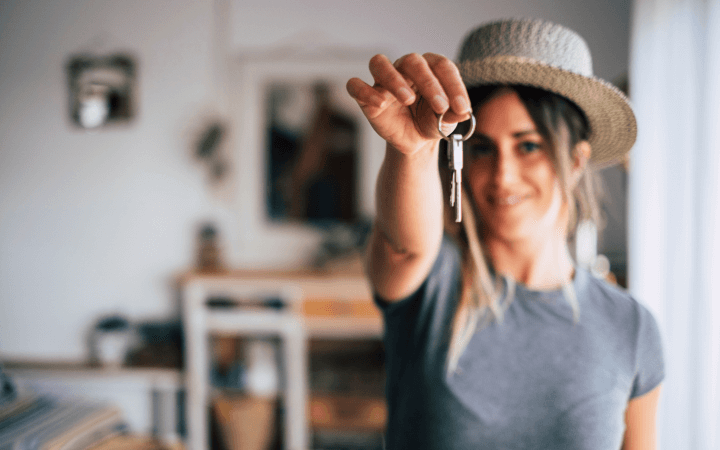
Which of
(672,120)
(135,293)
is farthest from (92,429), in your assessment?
(672,120)

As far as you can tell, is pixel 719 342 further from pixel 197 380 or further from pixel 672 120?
pixel 197 380

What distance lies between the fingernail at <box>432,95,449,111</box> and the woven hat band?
0.28 metres

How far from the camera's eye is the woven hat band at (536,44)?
1.92 ft

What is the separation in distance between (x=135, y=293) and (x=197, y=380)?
78 centimetres

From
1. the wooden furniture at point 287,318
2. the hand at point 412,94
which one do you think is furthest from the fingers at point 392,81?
the wooden furniture at point 287,318

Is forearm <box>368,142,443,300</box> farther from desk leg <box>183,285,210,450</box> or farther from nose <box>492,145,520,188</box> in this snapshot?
desk leg <box>183,285,210,450</box>

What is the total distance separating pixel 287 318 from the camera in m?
1.93

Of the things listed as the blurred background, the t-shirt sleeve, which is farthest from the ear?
the blurred background

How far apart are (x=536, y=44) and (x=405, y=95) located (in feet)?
1.17

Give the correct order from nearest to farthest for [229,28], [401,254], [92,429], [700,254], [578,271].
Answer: [401,254] < [578,271] < [700,254] < [92,429] < [229,28]

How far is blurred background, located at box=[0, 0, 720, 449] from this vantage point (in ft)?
7.32

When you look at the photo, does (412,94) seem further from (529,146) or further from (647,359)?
(647,359)

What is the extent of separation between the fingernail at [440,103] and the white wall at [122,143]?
6.65 ft

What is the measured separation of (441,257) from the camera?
618mm
